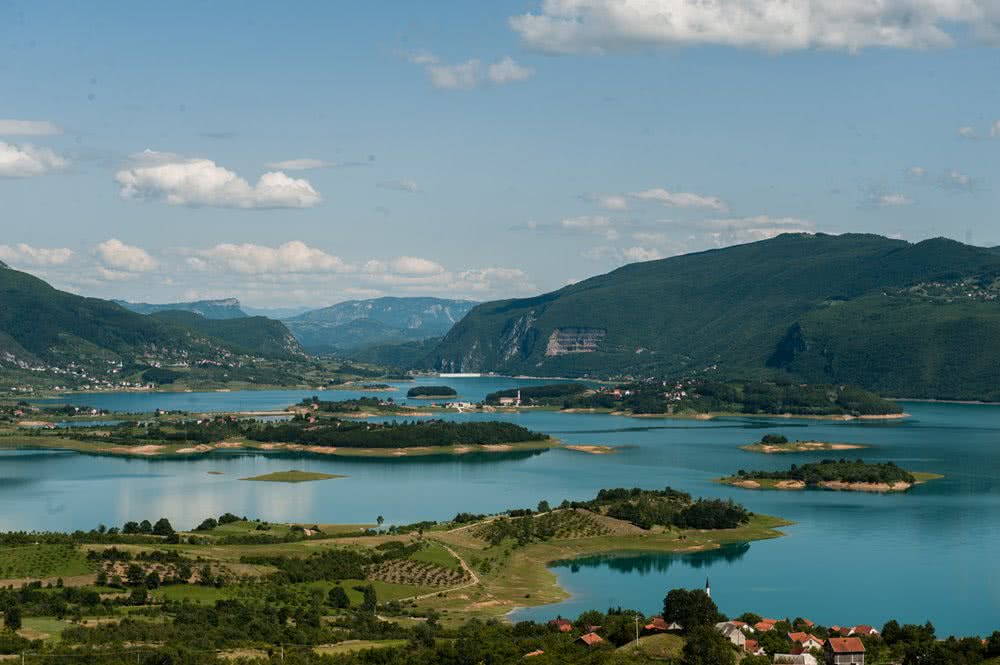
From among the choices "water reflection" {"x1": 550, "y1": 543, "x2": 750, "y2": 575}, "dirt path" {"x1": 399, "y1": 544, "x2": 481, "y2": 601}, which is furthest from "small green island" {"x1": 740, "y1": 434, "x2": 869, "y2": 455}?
"dirt path" {"x1": 399, "y1": 544, "x2": 481, "y2": 601}

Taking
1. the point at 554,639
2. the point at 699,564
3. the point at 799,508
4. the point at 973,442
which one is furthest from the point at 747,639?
the point at 973,442

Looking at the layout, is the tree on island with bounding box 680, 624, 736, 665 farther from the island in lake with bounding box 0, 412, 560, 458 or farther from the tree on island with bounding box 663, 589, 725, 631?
the island in lake with bounding box 0, 412, 560, 458

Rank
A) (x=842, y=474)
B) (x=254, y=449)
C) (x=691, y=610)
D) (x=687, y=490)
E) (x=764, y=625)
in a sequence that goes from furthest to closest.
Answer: (x=254, y=449) → (x=842, y=474) → (x=687, y=490) → (x=764, y=625) → (x=691, y=610)

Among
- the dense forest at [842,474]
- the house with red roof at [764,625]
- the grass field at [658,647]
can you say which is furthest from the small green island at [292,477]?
the grass field at [658,647]

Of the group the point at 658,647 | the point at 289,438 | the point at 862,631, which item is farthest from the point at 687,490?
the point at 289,438

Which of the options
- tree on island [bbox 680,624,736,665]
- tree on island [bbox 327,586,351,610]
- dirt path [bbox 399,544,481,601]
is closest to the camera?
tree on island [bbox 680,624,736,665]

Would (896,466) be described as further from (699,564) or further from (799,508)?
(699,564)

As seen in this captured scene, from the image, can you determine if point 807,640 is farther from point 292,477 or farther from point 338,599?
point 292,477
